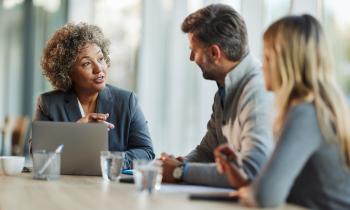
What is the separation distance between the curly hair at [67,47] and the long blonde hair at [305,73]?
1485 mm

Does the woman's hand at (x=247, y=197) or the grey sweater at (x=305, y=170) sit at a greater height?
the grey sweater at (x=305, y=170)

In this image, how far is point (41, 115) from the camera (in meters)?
2.88

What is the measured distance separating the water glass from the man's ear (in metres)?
0.67

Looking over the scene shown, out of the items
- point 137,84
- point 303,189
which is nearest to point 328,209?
point 303,189

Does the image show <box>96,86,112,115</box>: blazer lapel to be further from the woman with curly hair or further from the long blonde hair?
the long blonde hair

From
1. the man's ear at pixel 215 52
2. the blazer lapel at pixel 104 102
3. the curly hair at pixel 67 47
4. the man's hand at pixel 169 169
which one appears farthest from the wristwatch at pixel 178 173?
the curly hair at pixel 67 47

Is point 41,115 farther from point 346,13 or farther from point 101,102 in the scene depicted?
point 346,13

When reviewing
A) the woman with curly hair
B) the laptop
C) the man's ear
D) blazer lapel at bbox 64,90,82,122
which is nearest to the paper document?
the laptop

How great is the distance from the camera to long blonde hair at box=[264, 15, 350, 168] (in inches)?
62.1

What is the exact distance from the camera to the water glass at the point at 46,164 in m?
2.16

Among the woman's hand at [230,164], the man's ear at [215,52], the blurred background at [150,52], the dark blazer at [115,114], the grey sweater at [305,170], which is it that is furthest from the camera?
the blurred background at [150,52]

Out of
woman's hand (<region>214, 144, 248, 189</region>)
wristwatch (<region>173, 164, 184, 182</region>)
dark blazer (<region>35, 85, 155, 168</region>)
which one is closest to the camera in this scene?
woman's hand (<region>214, 144, 248, 189</region>)

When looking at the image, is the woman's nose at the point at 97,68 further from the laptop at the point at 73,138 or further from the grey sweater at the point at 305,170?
the grey sweater at the point at 305,170

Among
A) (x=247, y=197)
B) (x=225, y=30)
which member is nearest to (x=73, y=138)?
(x=225, y=30)
